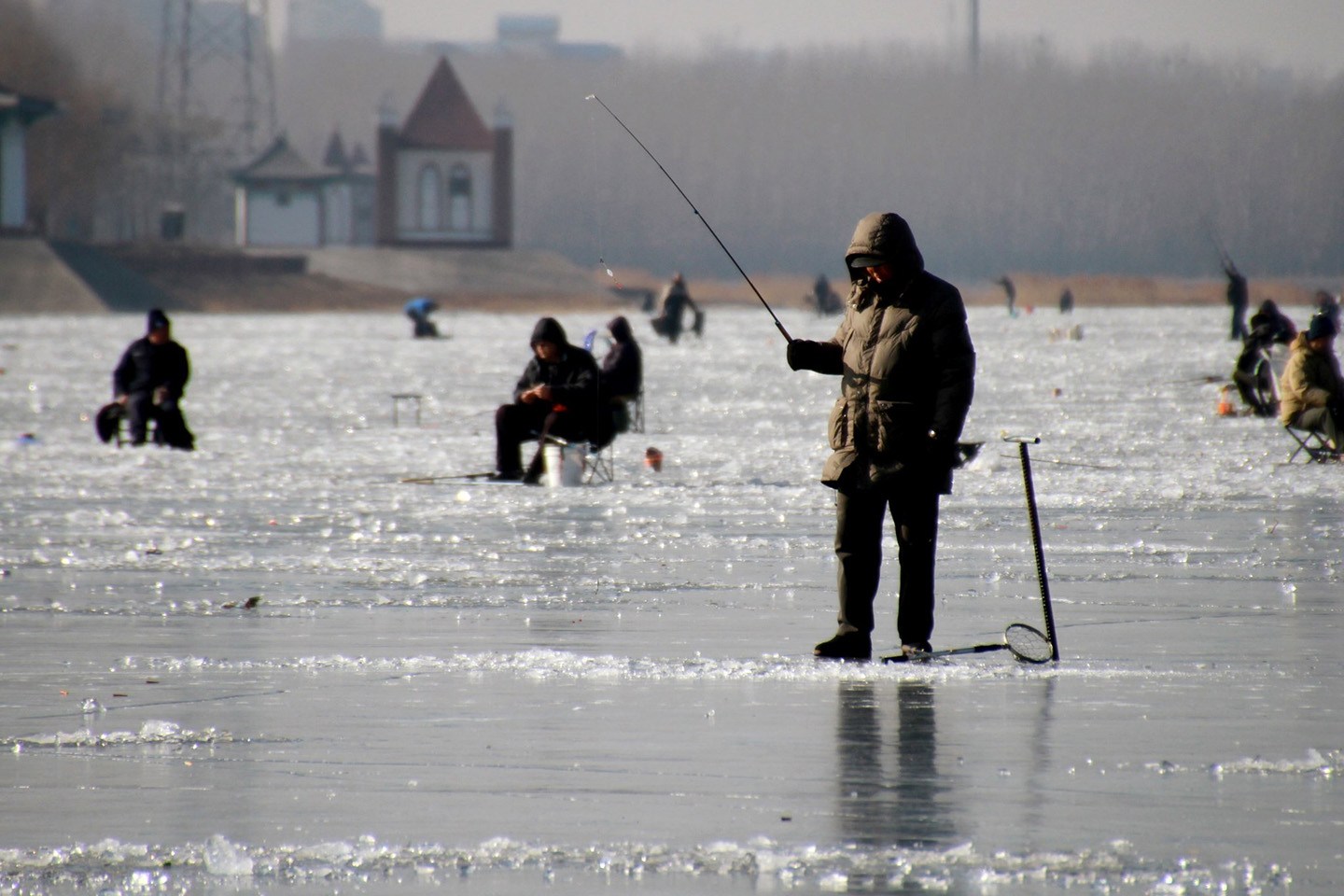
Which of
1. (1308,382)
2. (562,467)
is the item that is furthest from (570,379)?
(1308,382)

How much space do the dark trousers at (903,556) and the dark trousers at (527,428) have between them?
807cm

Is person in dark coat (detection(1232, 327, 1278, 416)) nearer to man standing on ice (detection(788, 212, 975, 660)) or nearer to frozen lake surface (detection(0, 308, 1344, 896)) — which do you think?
frozen lake surface (detection(0, 308, 1344, 896))

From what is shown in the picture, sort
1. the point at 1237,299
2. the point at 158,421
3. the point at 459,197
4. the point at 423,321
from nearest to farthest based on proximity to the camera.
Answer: the point at 158,421, the point at 1237,299, the point at 423,321, the point at 459,197

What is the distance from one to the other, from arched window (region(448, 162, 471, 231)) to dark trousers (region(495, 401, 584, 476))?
101810 millimetres

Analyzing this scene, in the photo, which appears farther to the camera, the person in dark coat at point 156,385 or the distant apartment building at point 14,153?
the distant apartment building at point 14,153

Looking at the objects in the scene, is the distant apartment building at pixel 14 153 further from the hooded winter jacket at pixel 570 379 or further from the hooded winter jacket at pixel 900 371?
the hooded winter jacket at pixel 900 371

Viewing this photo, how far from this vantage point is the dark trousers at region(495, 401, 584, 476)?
52.7 feet

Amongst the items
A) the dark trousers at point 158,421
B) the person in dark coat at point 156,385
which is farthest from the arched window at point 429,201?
the dark trousers at point 158,421

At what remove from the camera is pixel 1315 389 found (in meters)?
17.4

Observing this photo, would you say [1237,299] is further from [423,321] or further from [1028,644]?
[1028,644]

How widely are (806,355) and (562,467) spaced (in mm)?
8151

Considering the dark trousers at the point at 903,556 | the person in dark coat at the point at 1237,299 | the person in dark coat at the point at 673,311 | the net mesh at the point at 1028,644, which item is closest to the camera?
the net mesh at the point at 1028,644

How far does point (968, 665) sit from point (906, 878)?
10.7 ft

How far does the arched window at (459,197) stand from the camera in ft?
385
